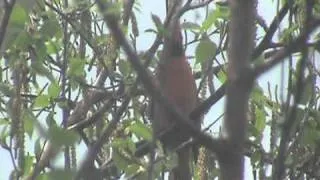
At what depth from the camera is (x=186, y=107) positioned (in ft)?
9.44

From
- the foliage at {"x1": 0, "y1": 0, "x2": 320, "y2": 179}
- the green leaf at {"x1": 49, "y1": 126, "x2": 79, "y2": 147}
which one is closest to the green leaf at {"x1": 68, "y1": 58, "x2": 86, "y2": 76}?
the foliage at {"x1": 0, "y1": 0, "x2": 320, "y2": 179}

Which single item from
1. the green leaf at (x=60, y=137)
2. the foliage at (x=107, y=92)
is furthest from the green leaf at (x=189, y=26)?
the green leaf at (x=60, y=137)

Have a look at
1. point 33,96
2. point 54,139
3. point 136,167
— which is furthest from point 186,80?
point 54,139

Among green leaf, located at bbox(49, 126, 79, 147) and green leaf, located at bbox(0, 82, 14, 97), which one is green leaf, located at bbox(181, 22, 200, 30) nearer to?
green leaf, located at bbox(0, 82, 14, 97)

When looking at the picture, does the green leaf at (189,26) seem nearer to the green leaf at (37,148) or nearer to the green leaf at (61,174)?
the green leaf at (37,148)

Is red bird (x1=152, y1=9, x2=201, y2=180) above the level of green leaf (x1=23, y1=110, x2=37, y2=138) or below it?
above

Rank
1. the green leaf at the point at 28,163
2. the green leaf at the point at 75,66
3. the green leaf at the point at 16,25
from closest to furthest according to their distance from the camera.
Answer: the green leaf at the point at 16,25
the green leaf at the point at 28,163
the green leaf at the point at 75,66

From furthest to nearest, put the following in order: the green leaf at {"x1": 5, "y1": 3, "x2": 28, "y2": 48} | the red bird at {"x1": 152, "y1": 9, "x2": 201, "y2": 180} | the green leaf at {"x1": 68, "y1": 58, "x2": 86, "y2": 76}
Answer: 1. the red bird at {"x1": 152, "y1": 9, "x2": 201, "y2": 180}
2. the green leaf at {"x1": 68, "y1": 58, "x2": 86, "y2": 76}
3. the green leaf at {"x1": 5, "y1": 3, "x2": 28, "y2": 48}

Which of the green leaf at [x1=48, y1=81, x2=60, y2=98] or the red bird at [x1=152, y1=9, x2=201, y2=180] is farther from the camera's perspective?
the red bird at [x1=152, y1=9, x2=201, y2=180]

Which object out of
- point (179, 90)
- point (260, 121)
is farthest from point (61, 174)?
point (179, 90)

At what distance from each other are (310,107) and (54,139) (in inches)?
48.0

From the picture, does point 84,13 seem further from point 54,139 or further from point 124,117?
point 54,139

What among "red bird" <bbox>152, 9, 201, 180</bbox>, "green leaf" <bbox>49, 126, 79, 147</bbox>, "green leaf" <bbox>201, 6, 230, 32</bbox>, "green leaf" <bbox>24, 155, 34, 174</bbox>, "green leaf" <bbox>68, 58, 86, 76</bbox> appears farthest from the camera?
"red bird" <bbox>152, 9, 201, 180</bbox>

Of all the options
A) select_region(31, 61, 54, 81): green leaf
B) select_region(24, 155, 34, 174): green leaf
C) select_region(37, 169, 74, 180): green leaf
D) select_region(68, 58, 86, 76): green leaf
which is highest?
select_region(68, 58, 86, 76): green leaf
